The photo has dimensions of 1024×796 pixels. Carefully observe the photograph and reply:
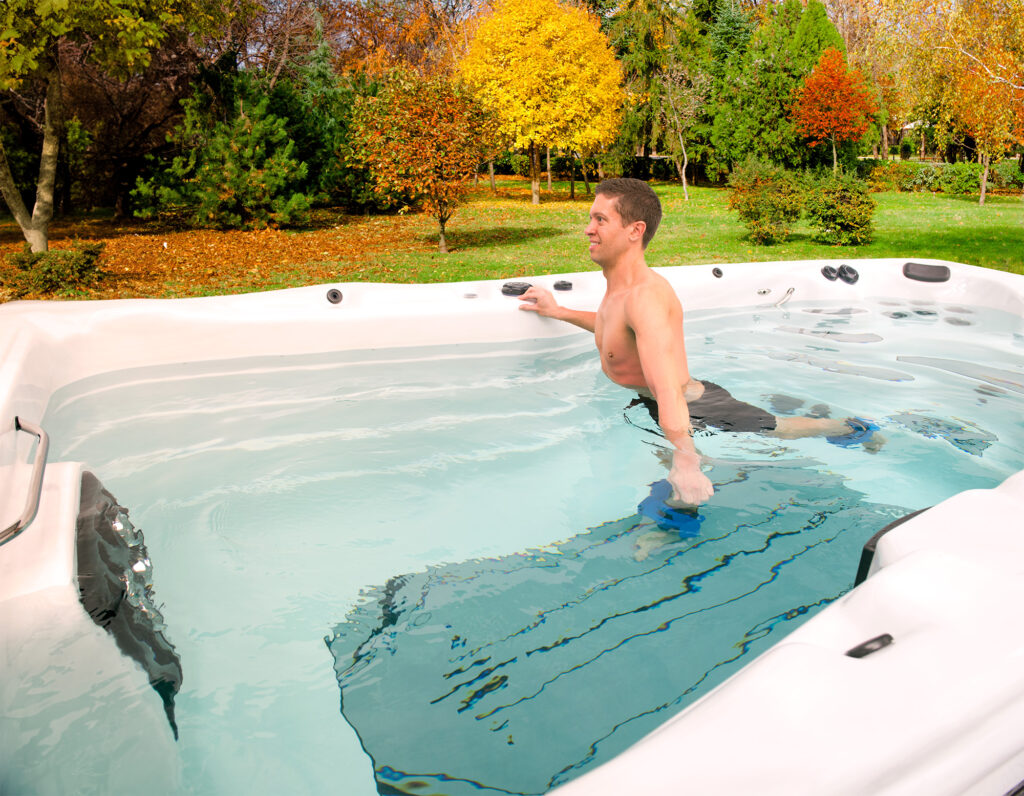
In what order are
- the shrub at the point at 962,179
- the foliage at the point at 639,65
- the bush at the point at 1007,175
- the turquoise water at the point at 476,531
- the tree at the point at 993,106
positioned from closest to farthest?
the turquoise water at the point at 476,531 → the tree at the point at 993,106 → the shrub at the point at 962,179 → the bush at the point at 1007,175 → the foliage at the point at 639,65

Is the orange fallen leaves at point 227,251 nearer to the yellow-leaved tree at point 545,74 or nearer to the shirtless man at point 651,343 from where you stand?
the yellow-leaved tree at point 545,74

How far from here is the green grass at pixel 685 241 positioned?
8594 millimetres

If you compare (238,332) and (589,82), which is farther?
(589,82)

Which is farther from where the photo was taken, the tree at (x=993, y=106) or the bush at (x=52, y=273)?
the tree at (x=993, y=106)

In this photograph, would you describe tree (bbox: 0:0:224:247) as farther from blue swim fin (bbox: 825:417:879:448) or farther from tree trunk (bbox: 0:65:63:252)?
blue swim fin (bbox: 825:417:879:448)

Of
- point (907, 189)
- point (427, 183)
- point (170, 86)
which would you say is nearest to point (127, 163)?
point (170, 86)

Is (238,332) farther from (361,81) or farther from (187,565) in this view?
(361,81)

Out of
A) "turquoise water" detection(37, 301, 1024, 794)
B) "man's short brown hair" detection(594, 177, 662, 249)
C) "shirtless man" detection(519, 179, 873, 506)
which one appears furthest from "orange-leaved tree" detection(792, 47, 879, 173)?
"man's short brown hair" detection(594, 177, 662, 249)

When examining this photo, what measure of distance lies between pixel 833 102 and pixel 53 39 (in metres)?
14.2

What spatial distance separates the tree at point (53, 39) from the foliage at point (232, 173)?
5.60ft

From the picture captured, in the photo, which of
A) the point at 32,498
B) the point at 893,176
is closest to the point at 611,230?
the point at 32,498

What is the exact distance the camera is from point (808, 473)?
290cm

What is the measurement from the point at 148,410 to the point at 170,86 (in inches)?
429

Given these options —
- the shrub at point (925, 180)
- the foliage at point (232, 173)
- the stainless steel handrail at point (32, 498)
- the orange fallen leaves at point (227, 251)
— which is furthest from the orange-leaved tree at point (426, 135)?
the shrub at point (925, 180)
